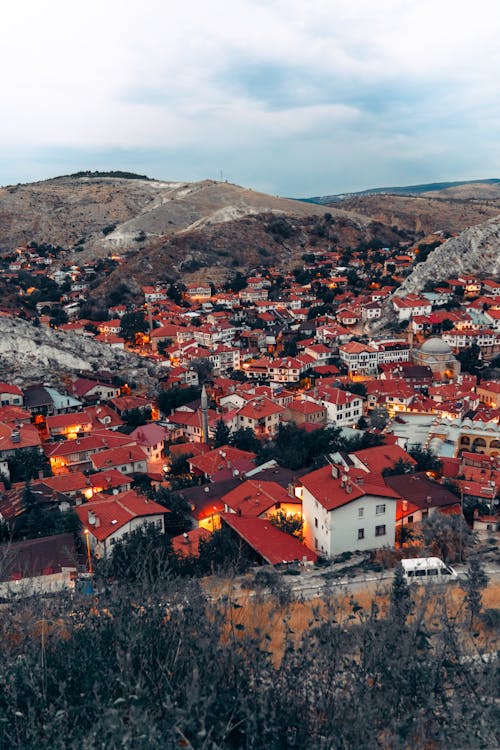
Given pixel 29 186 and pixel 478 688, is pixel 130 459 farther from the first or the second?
pixel 29 186

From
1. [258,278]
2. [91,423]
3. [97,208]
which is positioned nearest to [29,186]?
[97,208]

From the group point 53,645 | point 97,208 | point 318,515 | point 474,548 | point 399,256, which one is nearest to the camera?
point 53,645

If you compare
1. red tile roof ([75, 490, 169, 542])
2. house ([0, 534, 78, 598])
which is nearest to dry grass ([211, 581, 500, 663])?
house ([0, 534, 78, 598])

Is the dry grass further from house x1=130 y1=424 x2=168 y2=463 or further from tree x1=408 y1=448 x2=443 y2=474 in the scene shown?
house x1=130 y1=424 x2=168 y2=463

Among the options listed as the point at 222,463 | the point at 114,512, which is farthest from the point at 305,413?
the point at 114,512

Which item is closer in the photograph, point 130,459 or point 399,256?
point 130,459
